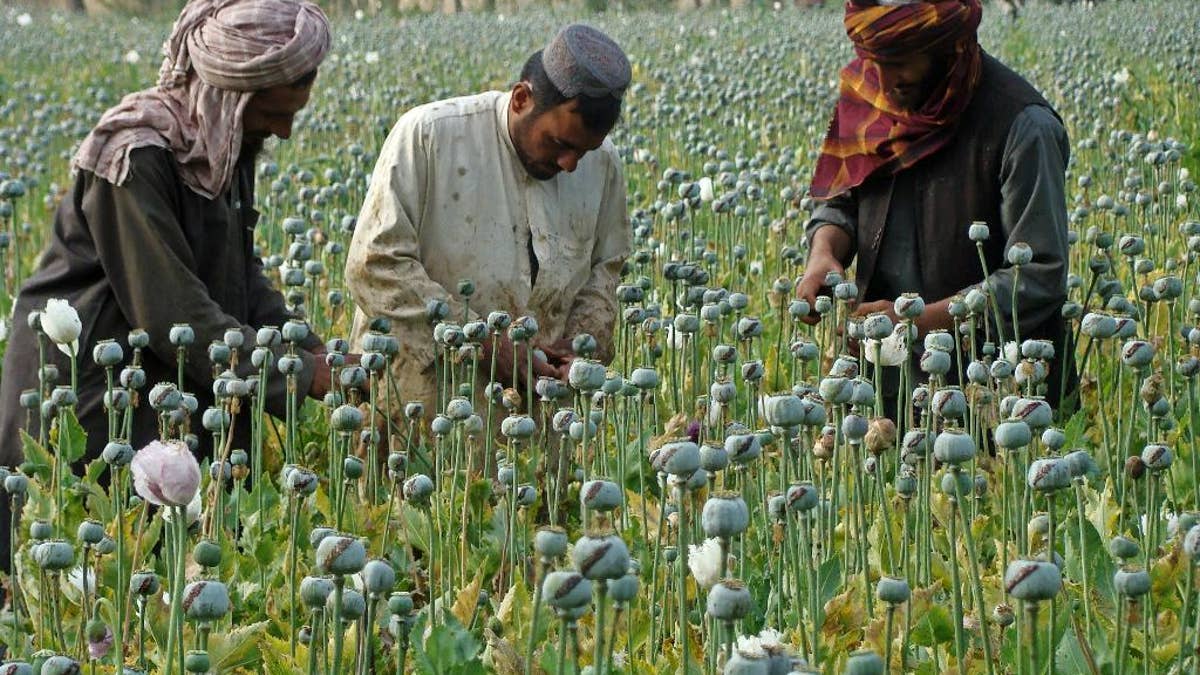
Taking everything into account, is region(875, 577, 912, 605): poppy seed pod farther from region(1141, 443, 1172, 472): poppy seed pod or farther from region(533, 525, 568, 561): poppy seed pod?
region(1141, 443, 1172, 472): poppy seed pod

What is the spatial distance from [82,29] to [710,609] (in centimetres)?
1958

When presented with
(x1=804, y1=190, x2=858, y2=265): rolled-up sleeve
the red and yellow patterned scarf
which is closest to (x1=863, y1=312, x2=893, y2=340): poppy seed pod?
the red and yellow patterned scarf

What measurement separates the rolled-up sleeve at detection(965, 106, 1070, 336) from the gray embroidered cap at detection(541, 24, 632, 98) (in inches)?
39.2

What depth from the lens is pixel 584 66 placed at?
11.3 ft

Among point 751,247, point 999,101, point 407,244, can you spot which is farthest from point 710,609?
point 751,247

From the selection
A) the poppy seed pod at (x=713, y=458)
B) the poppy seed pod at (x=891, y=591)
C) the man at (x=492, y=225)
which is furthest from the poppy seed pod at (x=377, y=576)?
the man at (x=492, y=225)

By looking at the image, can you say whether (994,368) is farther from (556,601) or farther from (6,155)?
(6,155)

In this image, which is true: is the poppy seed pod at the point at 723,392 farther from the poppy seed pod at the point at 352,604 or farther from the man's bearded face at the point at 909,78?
the man's bearded face at the point at 909,78

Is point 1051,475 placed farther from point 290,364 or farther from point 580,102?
point 580,102

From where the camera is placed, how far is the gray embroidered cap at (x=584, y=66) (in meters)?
3.46

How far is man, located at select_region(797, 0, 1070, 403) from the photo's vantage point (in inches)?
154

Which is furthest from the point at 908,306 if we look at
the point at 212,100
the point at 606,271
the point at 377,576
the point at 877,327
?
the point at 212,100

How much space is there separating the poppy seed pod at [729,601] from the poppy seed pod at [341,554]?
14.1 inches

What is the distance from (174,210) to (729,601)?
238 centimetres
